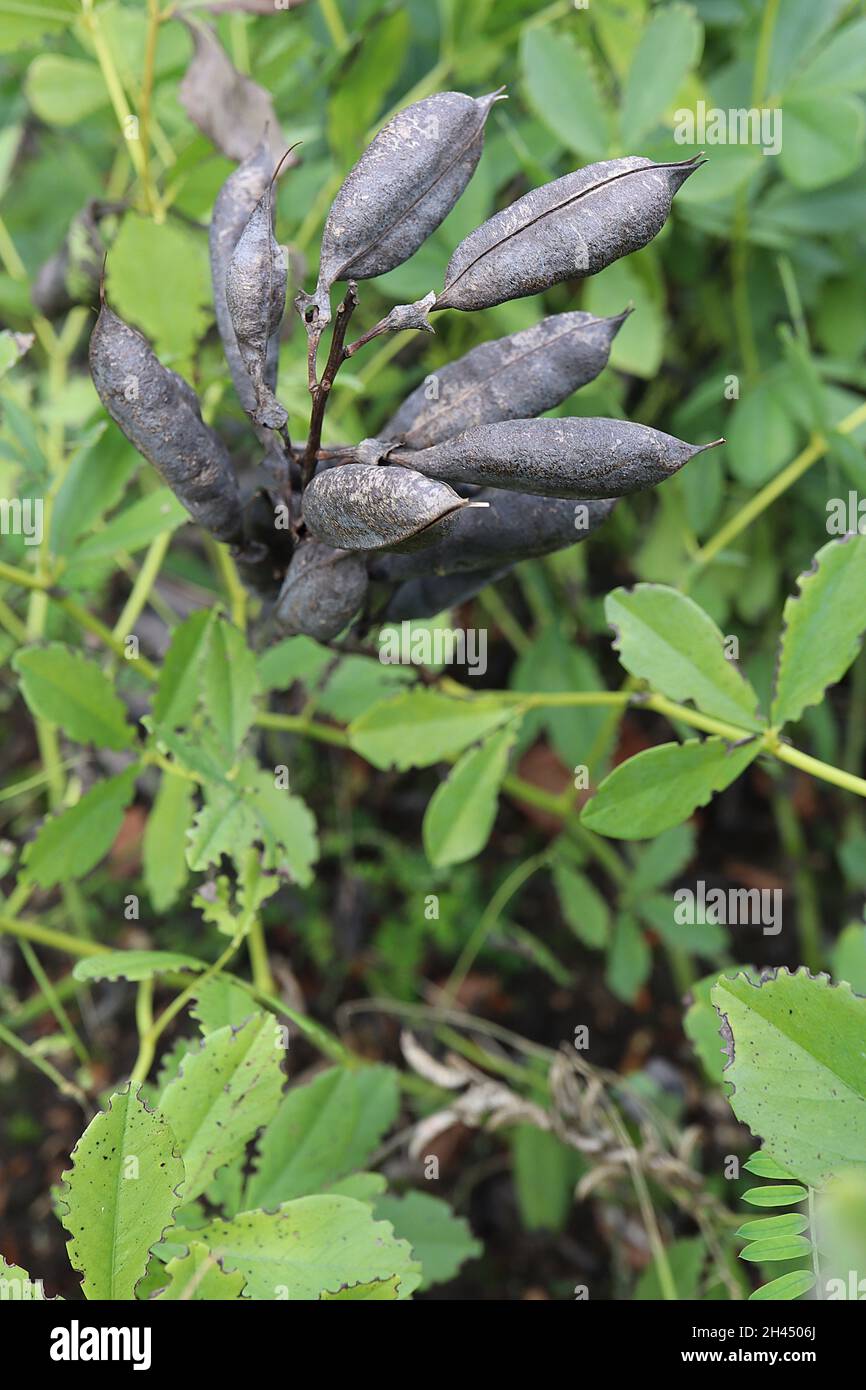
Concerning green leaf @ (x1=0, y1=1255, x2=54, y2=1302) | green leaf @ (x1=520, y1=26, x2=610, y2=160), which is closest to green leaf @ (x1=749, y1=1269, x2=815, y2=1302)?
green leaf @ (x1=0, y1=1255, x2=54, y2=1302)

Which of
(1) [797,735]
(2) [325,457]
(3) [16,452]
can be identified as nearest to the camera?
(2) [325,457]

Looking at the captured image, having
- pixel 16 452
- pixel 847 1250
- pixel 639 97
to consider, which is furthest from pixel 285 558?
pixel 639 97

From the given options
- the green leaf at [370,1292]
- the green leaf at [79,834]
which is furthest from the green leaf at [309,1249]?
the green leaf at [79,834]

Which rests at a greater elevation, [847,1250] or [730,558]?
[730,558]

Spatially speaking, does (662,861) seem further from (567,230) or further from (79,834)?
(567,230)

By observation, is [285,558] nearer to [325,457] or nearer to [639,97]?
[325,457]
